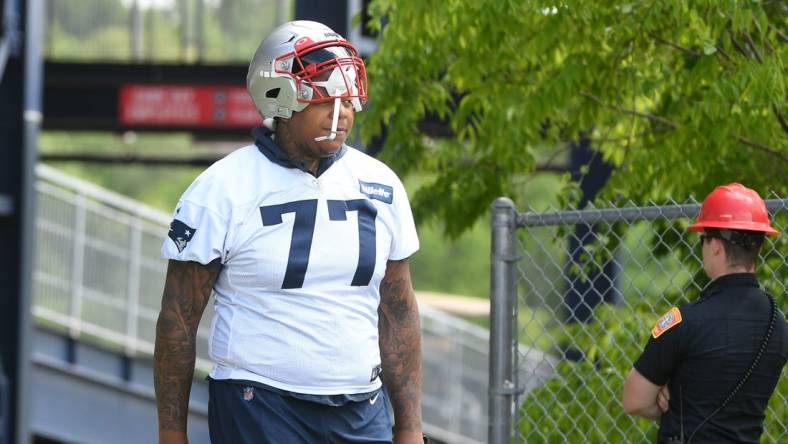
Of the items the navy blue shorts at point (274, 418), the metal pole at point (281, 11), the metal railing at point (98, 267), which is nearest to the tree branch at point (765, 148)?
the navy blue shorts at point (274, 418)

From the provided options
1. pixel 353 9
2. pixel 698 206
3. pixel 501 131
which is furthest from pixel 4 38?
pixel 698 206

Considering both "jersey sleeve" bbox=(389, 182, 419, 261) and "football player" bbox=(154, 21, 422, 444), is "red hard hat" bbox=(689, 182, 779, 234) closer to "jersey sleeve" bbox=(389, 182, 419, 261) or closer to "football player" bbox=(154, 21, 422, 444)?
"jersey sleeve" bbox=(389, 182, 419, 261)

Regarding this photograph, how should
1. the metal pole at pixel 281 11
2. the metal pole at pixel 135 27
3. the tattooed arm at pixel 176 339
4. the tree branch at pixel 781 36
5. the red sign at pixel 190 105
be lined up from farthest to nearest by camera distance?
1. the metal pole at pixel 281 11
2. the metal pole at pixel 135 27
3. the red sign at pixel 190 105
4. the tree branch at pixel 781 36
5. the tattooed arm at pixel 176 339

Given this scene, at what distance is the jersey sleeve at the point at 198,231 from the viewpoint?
3.48 m

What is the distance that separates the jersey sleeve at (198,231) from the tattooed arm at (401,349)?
0.57 metres

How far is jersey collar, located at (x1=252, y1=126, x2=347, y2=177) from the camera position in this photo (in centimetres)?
364

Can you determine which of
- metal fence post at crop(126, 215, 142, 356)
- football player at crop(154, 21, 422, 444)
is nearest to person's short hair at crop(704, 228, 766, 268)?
football player at crop(154, 21, 422, 444)

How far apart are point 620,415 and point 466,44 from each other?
1.90m

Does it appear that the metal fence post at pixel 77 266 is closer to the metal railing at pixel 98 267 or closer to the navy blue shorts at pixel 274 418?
the metal railing at pixel 98 267

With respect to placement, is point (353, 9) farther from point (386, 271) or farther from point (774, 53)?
point (386, 271)

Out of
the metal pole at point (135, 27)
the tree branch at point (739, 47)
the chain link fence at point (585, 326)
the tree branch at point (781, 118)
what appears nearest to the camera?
the chain link fence at point (585, 326)

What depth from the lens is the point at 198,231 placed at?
3.48 metres

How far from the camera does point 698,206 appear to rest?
15.3 ft

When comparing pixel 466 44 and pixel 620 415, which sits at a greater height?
pixel 466 44
